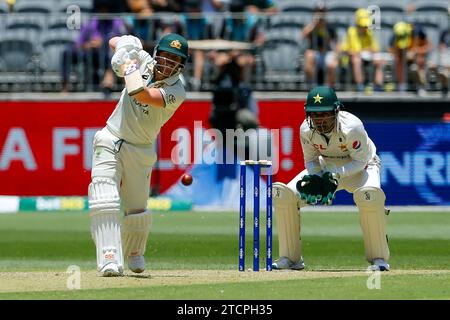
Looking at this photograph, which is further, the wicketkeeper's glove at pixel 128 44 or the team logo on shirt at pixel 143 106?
the team logo on shirt at pixel 143 106

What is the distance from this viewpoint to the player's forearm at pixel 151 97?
8.73 meters

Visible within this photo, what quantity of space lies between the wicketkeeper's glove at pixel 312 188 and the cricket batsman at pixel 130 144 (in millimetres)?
1168

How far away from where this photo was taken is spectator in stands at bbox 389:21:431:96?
1836cm

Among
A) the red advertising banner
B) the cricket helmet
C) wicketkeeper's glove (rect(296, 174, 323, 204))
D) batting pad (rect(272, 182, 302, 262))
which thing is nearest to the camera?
the cricket helmet

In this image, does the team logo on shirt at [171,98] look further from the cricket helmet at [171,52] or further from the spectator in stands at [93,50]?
the spectator in stands at [93,50]

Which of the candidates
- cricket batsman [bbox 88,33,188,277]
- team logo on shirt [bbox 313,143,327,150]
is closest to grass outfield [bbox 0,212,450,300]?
cricket batsman [bbox 88,33,188,277]

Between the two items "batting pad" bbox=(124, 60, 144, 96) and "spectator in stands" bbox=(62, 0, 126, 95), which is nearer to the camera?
"batting pad" bbox=(124, 60, 144, 96)

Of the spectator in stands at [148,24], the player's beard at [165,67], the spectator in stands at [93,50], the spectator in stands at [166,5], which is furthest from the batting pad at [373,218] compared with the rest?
the spectator in stands at [166,5]

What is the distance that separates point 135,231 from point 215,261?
2.01 m

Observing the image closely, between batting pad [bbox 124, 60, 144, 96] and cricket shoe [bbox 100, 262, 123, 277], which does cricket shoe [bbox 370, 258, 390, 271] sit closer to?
cricket shoe [bbox 100, 262, 123, 277]

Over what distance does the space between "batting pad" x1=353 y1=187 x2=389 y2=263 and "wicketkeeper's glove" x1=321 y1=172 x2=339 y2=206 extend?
23 centimetres

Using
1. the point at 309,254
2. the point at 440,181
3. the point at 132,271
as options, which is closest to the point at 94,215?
the point at 132,271
